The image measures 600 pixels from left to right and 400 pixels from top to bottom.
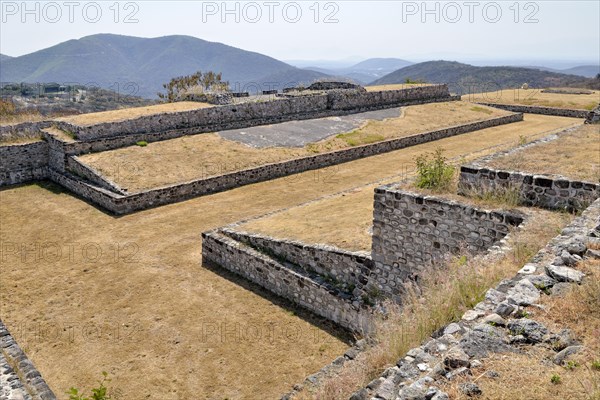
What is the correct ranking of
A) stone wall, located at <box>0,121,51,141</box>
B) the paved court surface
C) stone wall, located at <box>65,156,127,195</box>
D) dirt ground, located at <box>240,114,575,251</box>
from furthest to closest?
1. the paved court surface
2. stone wall, located at <box>0,121,51,141</box>
3. stone wall, located at <box>65,156,127,195</box>
4. dirt ground, located at <box>240,114,575,251</box>

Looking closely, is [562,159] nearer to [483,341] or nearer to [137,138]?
[483,341]

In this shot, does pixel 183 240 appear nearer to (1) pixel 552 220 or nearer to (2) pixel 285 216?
(2) pixel 285 216

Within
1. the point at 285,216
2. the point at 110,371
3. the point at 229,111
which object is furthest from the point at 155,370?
the point at 229,111

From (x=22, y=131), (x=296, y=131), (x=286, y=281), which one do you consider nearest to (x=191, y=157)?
(x=296, y=131)

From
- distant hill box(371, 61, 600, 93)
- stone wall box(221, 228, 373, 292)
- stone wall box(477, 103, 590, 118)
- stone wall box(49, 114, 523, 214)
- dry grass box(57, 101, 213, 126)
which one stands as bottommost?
stone wall box(221, 228, 373, 292)

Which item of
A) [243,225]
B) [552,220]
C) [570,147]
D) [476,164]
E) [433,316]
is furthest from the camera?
[243,225]

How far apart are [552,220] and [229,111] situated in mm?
20358

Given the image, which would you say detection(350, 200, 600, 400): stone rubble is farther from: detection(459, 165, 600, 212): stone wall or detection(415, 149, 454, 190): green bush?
detection(415, 149, 454, 190): green bush

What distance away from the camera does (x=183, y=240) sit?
1446cm

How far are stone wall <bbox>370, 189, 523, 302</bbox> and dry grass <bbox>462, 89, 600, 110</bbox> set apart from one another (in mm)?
35908

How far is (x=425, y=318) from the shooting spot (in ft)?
17.8

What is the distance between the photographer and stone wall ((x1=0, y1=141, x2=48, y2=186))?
20.4m

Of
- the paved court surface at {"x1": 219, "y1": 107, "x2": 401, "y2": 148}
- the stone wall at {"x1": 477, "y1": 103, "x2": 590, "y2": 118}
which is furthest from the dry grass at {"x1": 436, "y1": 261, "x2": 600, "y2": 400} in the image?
the stone wall at {"x1": 477, "y1": 103, "x2": 590, "y2": 118}

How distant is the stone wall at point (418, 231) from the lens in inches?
331
